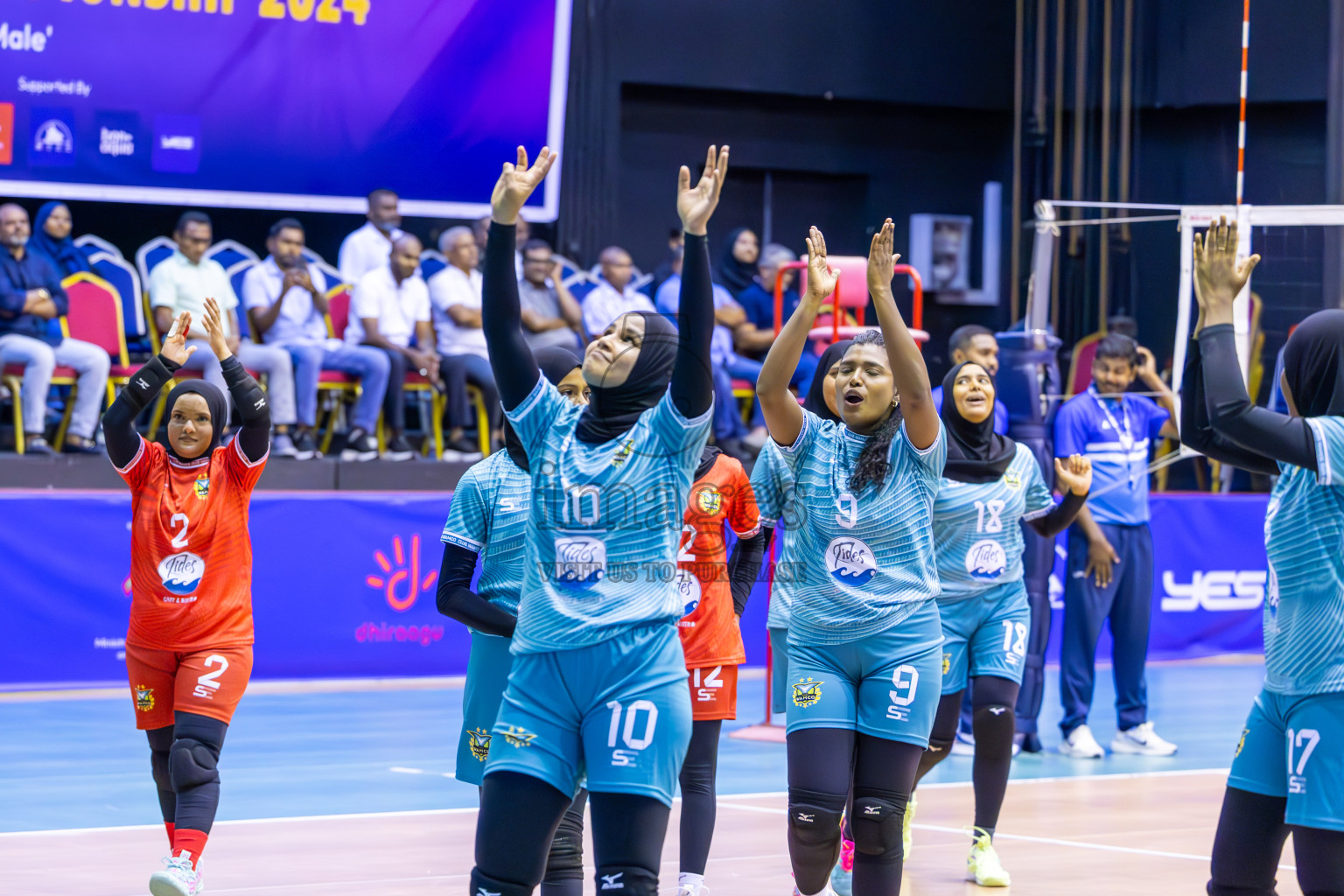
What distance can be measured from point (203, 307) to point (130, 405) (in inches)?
264

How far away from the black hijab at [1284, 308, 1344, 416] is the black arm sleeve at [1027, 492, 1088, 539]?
278 centimetres

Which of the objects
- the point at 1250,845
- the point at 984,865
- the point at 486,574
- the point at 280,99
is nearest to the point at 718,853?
the point at 984,865

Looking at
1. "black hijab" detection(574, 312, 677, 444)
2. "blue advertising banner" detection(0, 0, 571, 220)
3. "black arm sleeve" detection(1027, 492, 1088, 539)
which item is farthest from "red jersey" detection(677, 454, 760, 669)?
"blue advertising banner" detection(0, 0, 571, 220)

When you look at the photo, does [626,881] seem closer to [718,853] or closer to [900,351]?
[900,351]

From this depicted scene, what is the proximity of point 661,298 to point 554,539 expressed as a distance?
32.8 feet

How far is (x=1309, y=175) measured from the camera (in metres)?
16.4

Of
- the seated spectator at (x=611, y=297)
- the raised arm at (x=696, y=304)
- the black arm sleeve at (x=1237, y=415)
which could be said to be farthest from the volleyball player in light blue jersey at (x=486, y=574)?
the seated spectator at (x=611, y=297)

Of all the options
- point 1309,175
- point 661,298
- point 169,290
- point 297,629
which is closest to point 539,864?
point 297,629

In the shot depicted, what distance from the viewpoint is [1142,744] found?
32.0 feet

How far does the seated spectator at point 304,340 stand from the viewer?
1262 cm

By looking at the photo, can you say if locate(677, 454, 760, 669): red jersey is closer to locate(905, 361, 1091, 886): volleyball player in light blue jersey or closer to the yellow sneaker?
locate(905, 361, 1091, 886): volleyball player in light blue jersey

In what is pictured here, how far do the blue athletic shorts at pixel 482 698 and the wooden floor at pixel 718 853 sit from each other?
127 cm

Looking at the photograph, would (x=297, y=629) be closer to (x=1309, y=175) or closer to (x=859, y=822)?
(x=859, y=822)

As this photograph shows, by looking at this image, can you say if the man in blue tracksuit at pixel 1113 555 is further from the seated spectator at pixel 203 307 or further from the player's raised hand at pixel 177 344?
the seated spectator at pixel 203 307
